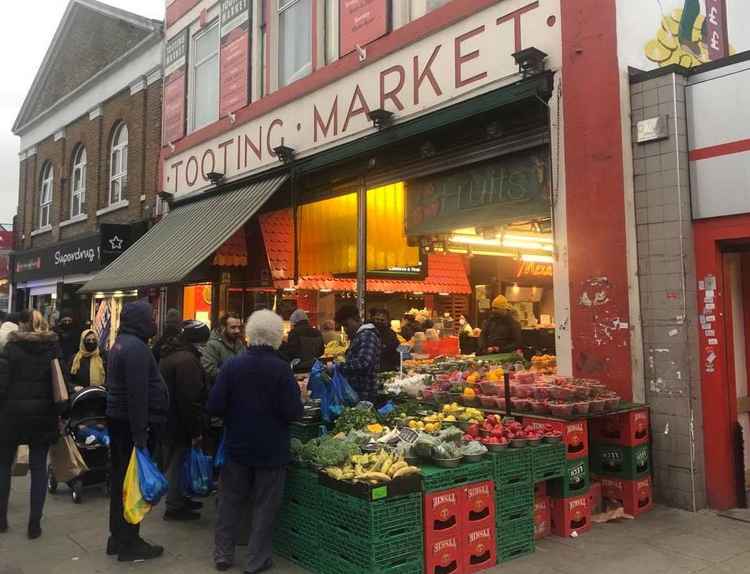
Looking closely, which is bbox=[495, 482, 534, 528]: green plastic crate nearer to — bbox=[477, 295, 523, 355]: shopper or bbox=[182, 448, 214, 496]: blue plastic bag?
bbox=[182, 448, 214, 496]: blue plastic bag

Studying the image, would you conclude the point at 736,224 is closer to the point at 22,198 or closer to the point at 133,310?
the point at 133,310

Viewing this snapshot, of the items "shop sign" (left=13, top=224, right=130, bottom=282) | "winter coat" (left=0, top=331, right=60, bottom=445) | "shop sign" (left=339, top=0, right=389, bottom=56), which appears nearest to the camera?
"winter coat" (left=0, top=331, right=60, bottom=445)

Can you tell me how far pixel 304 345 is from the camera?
9.34m

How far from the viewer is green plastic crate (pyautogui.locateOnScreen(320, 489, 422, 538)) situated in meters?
4.19

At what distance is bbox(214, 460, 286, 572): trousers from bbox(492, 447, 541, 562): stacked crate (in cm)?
171

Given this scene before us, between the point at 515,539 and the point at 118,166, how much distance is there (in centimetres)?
1629

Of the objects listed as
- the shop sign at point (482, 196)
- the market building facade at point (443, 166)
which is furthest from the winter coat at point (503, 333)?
the shop sign at point (482, 196)

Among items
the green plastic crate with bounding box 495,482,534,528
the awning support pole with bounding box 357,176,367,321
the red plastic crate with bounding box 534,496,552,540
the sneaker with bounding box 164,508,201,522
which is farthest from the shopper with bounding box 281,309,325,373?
the green plastic crate with bounding box 495,482,534,528

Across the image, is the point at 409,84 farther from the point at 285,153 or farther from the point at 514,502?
the point at 514,502

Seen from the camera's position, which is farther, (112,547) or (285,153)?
(285,153)

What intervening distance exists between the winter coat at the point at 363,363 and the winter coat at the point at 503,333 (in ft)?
15.1

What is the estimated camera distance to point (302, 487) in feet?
16.1

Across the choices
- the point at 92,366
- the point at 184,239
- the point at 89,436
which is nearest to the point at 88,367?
the point at 92,366

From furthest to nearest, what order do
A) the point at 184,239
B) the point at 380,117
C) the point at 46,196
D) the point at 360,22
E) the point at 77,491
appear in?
the point at 46,196
the point at 184,239
the point at 360,22
the point at 380,117
the point at 77,491
